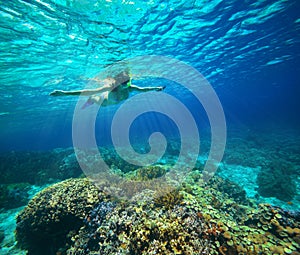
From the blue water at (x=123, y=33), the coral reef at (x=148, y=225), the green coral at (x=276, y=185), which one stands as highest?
the blue water at (x=123, y=33)

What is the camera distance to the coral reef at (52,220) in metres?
6.51

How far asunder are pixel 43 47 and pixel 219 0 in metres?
12.7

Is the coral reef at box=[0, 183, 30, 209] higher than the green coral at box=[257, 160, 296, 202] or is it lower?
lower

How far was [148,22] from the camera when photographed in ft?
35.2

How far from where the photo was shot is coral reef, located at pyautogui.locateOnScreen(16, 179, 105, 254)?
651 centimetres

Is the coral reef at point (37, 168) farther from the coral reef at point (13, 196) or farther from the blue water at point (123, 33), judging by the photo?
the blue water at point (123, 33)

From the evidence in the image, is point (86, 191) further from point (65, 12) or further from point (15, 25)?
point (15, 25)

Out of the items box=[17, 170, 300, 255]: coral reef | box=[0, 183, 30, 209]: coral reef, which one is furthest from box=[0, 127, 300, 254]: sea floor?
box=[17, 170, 300, 255]: coral reef

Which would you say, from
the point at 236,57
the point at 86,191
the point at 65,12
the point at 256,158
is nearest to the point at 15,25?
the point at 65,12

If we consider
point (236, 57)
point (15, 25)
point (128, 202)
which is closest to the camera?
point (128, 202)

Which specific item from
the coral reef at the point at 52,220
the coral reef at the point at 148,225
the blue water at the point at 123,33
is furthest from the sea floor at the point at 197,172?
the blue water at the point at 123,33

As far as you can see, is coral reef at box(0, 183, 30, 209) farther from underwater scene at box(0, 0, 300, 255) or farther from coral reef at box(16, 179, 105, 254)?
coral reef at box(16, 179, 105, 254)

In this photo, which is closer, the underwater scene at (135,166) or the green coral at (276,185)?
the underwater scene at (135,166)

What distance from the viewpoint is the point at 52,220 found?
21.1 feet
